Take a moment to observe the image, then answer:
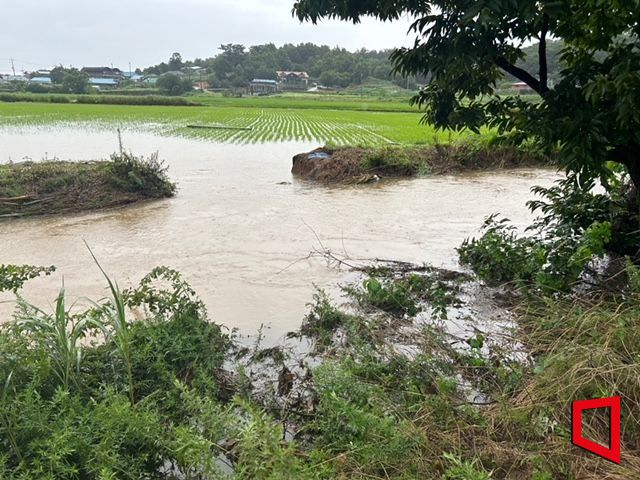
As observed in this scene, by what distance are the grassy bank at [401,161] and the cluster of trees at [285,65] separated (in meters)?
54.0

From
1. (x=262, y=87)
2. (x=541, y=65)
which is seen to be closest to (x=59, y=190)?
(x=541, y=65)

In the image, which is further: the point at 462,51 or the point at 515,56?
the point at 515,56

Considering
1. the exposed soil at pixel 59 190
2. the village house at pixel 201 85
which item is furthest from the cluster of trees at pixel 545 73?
the village house at pixel 201 85

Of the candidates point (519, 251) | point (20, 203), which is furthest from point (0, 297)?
point (519, 251)

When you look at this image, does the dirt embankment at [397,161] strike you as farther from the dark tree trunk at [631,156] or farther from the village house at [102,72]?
the village house at [102,72]

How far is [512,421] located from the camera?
2365 mm

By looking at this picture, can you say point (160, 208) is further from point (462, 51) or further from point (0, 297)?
point (462, 51)

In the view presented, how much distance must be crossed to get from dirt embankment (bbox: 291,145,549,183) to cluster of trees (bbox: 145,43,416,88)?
2124 inches

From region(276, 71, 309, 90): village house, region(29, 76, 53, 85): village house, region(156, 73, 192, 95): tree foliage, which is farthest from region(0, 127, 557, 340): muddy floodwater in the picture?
region(276, 71, 309, 90): village house

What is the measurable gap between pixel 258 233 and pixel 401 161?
6.23 m

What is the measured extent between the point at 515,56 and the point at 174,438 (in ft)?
12.9

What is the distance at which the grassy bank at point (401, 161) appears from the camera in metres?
11.9

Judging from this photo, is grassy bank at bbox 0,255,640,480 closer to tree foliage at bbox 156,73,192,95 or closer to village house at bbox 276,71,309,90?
tree foliage at bbox 156,73,192,95

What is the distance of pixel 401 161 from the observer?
1234 cm
